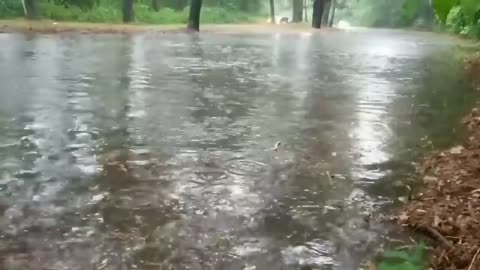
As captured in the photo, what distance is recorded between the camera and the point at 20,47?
16.3 metres

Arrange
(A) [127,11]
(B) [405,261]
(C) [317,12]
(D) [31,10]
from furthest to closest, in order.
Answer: (C) [317,12]
(A) [127,11]
(D) [31,10]
(B) [405,261]

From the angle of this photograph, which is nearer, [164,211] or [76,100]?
[164,211]

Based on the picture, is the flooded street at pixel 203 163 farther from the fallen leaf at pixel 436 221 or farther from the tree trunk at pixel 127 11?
the tree trunk at pixel 127 11

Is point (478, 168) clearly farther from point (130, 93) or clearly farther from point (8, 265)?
point (130, 93)

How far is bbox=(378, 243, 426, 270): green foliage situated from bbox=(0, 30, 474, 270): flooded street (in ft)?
0.98

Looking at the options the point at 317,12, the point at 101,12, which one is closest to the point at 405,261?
the point at 101,12

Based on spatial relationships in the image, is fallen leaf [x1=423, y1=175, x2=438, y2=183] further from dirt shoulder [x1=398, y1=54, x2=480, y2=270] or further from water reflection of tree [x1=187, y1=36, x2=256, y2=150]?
water reflection of tree [x1=187, y1=36, x2=256, y2=150]

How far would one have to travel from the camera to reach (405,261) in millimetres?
3342

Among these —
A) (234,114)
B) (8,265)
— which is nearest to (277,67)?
(234,114)

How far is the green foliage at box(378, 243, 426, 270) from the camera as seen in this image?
2946 millimetres

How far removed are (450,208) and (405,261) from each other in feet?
3.96

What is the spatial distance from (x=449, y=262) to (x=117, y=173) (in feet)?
8.72

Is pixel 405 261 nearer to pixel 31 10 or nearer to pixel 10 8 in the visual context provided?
pixel 31 10

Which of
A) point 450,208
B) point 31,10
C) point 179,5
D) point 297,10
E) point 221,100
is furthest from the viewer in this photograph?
point 297,10
